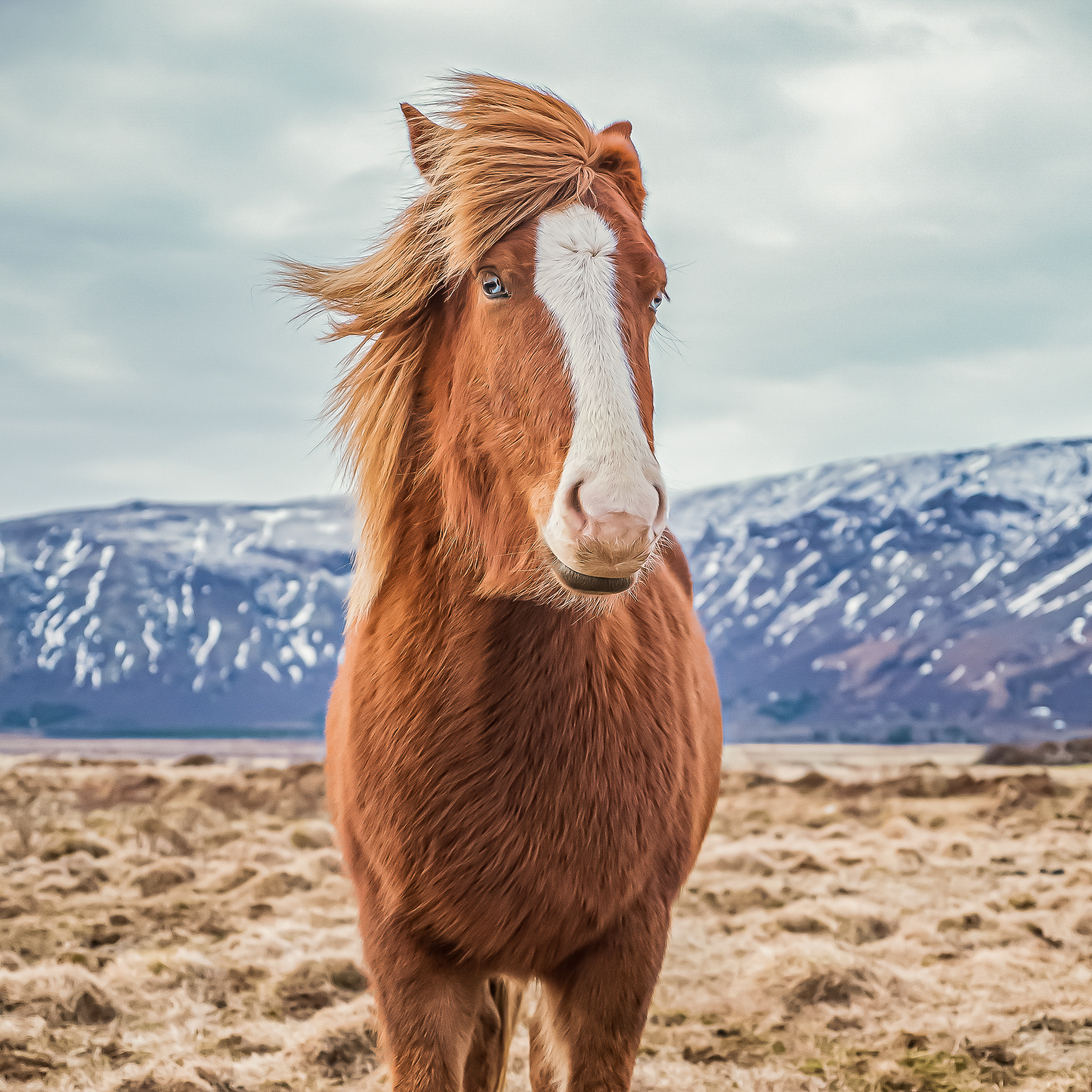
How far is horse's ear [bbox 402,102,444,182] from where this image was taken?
8.29ft

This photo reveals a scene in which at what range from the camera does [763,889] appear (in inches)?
316

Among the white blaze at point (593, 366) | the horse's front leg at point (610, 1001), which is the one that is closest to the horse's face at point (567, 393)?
the white blaze at point (593, 366)

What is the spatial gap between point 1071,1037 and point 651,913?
11.0 ft

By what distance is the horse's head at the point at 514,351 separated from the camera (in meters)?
1.86

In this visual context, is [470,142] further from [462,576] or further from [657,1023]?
[657,1023]

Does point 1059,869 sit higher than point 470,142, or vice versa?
point 470,142

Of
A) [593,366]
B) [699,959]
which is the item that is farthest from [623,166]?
[699,959]

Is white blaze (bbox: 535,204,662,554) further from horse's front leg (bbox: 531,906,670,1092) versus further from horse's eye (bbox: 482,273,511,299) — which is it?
horse's front leg (bbox: 531,906,670,1092)

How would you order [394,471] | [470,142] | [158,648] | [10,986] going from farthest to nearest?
[158,648] < [10,986] < [394,471] < [470,142]

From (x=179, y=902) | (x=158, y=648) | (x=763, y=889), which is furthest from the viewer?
(x=158, y=648)

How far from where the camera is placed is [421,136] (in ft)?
8.36

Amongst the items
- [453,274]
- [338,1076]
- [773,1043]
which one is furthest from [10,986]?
[453,274]

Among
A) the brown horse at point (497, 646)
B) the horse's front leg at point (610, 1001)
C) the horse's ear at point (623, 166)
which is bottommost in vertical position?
the horse's front leg at point (610, 1001)

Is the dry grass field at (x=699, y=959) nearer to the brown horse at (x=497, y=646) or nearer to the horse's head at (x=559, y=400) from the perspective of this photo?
the brown horse at (x=497, y=646)
